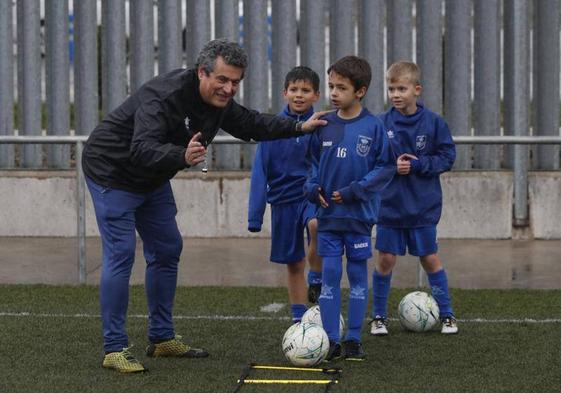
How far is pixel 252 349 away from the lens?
7266 mm

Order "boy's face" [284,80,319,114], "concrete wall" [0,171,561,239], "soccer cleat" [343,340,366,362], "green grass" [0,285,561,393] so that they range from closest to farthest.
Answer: "green grass" [0,285,561,393] < "soccer cleat" [343,340,366,362] < "boy's face" [284,80,319,114] < "concrete wall" [0,171,561,239]

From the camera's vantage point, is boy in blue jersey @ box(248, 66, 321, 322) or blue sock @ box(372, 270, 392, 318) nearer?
boy in blue jersey @ box(248, 66, 321, 322)

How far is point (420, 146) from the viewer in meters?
7.82

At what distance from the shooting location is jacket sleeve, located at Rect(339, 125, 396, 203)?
6.82 m

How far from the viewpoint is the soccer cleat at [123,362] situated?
655 centimetres

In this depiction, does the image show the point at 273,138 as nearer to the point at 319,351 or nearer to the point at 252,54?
the point at 319,351

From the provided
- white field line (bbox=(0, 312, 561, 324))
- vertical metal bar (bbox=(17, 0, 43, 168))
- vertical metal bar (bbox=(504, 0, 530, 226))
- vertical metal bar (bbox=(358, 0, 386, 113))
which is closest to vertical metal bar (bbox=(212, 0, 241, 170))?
vertical metal bar (bbox=(358, 0, 386, 113))

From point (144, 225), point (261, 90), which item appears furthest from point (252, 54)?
point (144, 225)

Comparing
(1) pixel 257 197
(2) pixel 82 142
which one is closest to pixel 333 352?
(1) pixel 257 197

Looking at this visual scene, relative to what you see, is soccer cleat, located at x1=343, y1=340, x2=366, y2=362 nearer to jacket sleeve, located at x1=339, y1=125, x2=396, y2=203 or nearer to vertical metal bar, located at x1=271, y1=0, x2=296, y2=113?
jacket sleeve, located at x1=339, y1=125, x2=396, y2=203

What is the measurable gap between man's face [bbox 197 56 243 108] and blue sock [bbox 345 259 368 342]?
120cm

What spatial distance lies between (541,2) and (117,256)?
7.68 m

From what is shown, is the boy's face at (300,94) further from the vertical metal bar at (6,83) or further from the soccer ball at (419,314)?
the vertical metal bar at (6,83)

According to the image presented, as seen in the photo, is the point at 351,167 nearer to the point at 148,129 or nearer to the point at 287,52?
the point at 148,129
